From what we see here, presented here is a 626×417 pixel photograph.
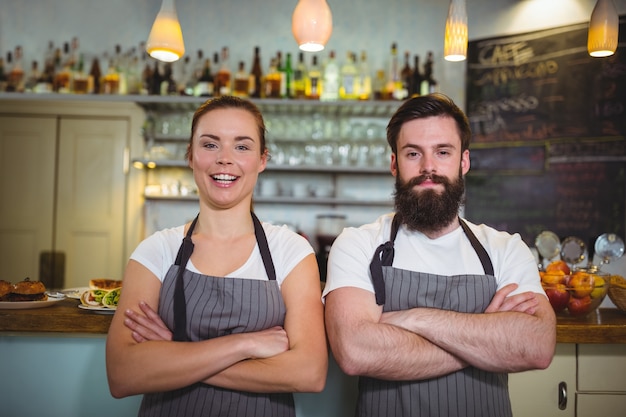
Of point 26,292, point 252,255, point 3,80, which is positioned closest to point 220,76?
point 3,80

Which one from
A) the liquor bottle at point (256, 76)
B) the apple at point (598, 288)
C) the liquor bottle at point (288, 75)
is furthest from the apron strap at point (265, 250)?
the liquor bottle at point (288, 75)

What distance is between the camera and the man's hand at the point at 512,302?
4.57 feet

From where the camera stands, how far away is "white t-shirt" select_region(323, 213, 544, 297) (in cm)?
146

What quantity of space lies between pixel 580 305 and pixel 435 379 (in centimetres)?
68

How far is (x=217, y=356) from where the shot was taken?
4.19 feet

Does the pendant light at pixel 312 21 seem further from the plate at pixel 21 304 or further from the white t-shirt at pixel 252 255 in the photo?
the plate at pixel 21 304

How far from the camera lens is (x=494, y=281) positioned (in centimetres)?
148

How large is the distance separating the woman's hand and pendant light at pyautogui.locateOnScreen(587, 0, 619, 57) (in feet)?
6.07

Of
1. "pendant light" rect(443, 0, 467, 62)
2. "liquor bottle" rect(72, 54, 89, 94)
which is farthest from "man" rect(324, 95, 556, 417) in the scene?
"liquor bottle" rect(72, 54, 89, 94)

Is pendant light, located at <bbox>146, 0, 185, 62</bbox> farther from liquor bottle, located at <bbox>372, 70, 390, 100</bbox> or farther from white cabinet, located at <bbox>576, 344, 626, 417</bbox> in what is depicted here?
liquor bottle, located at <bbox>372, 70, 390, 100</bbox>

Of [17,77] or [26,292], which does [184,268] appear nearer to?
[26,292]

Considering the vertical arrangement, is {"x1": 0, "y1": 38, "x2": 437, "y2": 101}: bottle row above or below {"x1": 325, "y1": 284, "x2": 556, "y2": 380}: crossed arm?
above

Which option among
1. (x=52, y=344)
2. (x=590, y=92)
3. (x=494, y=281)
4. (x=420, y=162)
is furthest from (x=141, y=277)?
(x=590, y=92)

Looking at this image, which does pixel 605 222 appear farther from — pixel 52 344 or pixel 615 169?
pixel 52 344
